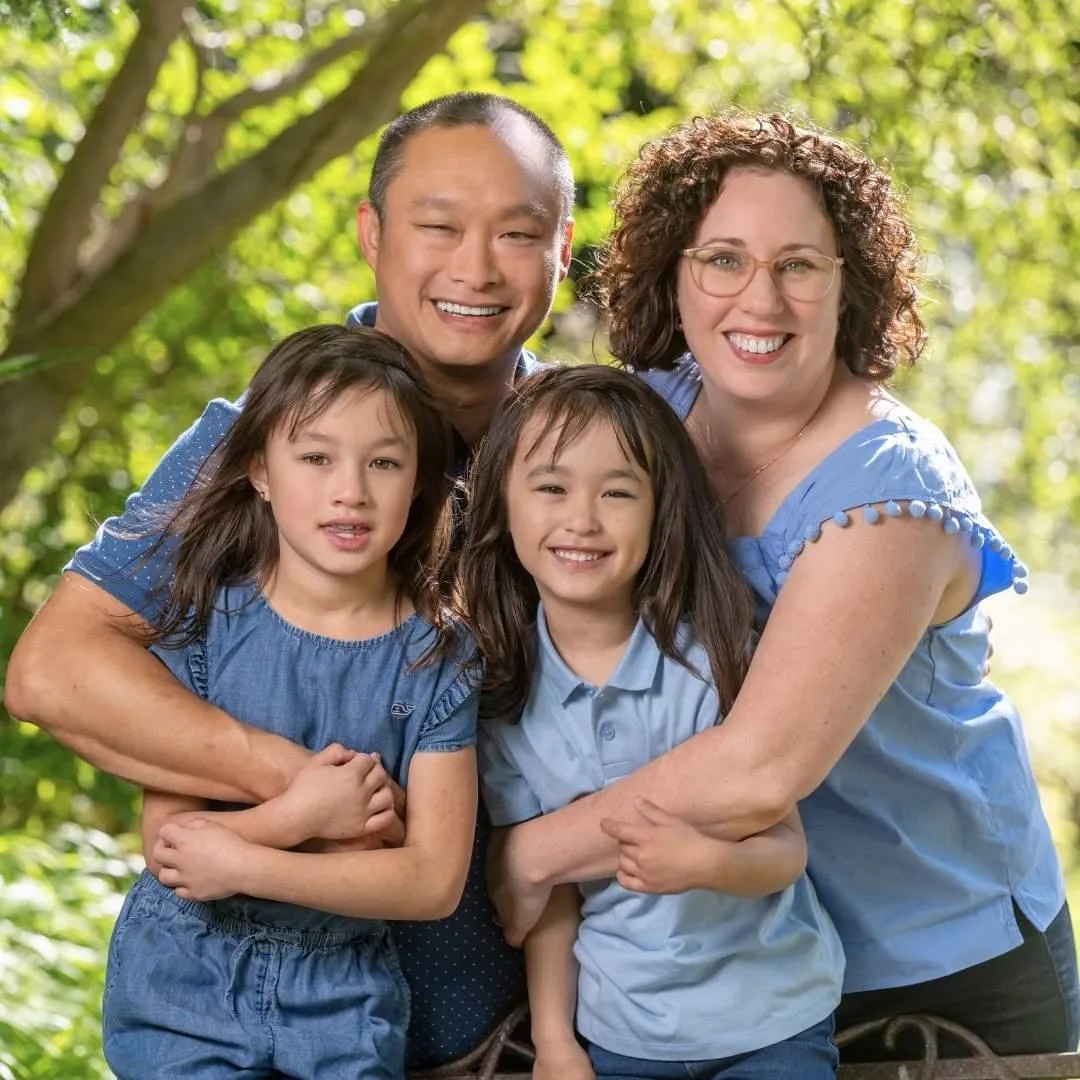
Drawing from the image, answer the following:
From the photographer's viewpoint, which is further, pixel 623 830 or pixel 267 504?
pixel 267 504

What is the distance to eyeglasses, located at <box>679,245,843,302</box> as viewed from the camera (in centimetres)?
246

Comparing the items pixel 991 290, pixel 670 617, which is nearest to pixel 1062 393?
pixel 991 290

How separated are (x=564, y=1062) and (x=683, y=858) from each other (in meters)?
0.41

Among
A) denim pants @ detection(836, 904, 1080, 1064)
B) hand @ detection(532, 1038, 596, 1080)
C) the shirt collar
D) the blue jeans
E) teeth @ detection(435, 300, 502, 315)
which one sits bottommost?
hand @ detection(532, 1038, 596, 1080)

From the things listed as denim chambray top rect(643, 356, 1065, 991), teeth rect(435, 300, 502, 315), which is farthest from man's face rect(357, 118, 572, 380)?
denim chambray top rect(643, 356, 1065, 991)

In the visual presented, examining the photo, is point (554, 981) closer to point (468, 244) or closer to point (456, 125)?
point (468, 244)

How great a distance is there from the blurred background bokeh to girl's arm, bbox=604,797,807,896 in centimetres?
119

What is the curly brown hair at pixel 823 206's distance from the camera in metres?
2.51

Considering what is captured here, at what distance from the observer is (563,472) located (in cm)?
236

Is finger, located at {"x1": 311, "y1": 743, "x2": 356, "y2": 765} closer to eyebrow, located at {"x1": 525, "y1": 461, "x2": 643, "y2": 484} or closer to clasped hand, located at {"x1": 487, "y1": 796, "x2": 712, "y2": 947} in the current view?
clasped hand, located at {"x1": 487, "y1": 796, "x2": 712, "y2": 947}

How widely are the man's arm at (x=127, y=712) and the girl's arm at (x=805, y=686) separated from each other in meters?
0.45

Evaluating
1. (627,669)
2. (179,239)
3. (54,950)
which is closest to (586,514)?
(627,669)

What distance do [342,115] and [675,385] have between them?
2.26m

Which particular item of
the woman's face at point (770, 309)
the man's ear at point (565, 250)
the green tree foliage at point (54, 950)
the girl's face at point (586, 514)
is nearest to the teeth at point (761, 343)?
the woman's face at point (770, 309)
